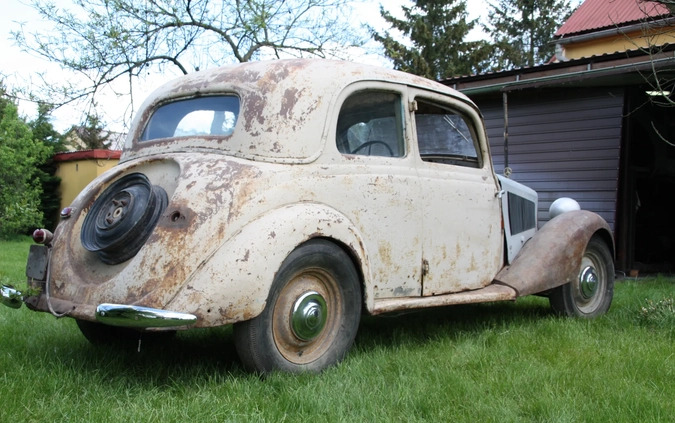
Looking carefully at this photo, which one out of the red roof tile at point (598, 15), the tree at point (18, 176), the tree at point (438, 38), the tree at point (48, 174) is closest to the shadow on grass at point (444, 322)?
the red roof tile at point (598, 15)

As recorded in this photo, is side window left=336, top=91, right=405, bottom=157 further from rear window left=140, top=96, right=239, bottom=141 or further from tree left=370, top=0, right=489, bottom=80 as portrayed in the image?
tree left=370, top=0, right=489, bottom=80

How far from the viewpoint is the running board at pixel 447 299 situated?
12.1 feet

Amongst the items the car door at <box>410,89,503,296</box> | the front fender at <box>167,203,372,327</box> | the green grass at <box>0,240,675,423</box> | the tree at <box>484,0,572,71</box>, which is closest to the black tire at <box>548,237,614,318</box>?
the green grass at <box>0,240,675,423</box>

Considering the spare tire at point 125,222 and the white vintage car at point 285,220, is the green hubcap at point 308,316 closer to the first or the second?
the white vintage car at point 285,220

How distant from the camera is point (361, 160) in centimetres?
378

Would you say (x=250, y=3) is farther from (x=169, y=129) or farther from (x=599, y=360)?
(x=599, y=360)

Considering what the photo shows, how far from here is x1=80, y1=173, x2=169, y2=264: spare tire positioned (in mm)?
3105

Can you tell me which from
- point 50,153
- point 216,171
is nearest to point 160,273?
point 216,171

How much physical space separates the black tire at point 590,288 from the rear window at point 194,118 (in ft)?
9.99

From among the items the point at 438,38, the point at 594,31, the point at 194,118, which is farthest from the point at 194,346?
the point at 438,38

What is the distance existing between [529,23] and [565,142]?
26.0m

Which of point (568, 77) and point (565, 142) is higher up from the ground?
point (568, 77)

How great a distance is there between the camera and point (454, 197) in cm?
434

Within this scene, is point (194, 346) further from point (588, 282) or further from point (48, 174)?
point (48, 174)
